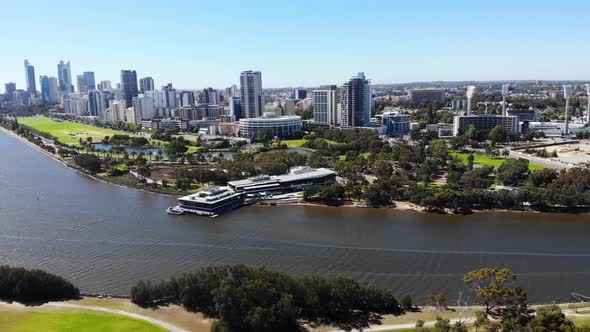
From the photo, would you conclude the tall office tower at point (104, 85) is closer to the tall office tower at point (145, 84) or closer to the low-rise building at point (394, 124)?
the tall office tower at point (145, 84)

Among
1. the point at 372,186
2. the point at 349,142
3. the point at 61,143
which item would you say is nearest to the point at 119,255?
the point at 372,186

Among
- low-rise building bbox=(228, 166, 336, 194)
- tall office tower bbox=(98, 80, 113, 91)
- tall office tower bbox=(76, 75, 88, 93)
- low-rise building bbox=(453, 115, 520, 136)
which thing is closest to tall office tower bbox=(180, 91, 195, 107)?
tall office tower bbox=(98, 80, 113, 91)

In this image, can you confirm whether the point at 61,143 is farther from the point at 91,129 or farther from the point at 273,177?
the point at 273,177

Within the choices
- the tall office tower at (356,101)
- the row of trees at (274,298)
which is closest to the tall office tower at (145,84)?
the tall office tower at (356,101)

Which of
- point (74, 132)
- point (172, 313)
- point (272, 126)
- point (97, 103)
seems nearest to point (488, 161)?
point (272, 126)

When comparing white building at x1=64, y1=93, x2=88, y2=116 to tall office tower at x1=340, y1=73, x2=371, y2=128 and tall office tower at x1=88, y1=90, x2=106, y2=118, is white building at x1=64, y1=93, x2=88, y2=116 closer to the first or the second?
tall office tower at x1=88, y1=90, x2=106, y2=118

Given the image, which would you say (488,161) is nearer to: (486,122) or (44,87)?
(486,122)
